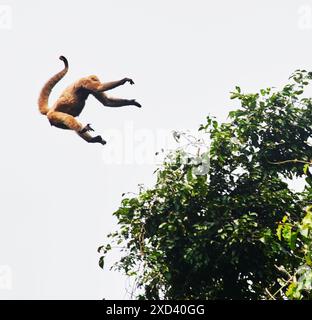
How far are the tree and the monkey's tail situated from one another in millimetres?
3997

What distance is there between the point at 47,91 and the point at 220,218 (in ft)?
16.0

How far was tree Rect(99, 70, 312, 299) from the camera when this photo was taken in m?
9.18

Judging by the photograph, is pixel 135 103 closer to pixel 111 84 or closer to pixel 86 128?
pixel 111 84

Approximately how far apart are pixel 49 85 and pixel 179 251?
5.01m

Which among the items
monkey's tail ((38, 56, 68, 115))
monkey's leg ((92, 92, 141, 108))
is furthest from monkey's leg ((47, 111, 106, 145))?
monkey's leg ((92, 92, 141, 108))

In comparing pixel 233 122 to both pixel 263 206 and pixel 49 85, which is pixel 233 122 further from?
pixel 49 85

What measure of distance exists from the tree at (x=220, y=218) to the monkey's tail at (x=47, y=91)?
400 centimetres

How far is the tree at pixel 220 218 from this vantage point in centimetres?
918

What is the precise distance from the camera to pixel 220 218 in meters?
9.55

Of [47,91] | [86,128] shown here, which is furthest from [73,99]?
[47,91]

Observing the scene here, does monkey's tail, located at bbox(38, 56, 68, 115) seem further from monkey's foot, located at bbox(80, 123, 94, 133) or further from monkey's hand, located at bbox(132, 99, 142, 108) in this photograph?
monkey's foot, located at bbox(80, 123, 94, 133)

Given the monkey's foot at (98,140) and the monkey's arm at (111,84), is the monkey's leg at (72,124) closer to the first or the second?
the monkey's foot at (98,140)
